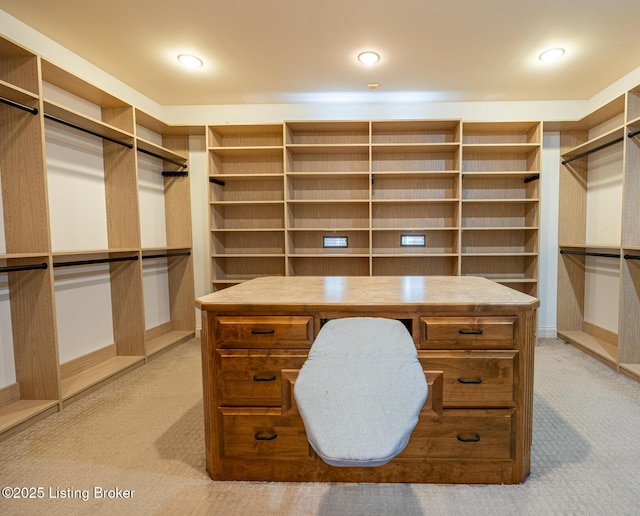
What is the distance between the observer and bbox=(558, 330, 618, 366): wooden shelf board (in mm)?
2851

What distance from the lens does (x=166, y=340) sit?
136 inches

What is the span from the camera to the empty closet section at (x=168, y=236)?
137 inches

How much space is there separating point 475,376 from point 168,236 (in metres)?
3.53

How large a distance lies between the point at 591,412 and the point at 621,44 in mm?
2742

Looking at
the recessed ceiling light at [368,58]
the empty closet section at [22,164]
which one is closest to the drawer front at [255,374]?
the empty closet section at [22,164]

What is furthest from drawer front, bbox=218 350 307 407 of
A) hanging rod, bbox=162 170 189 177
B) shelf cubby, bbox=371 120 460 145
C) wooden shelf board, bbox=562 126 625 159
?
wooden shelf board, bbox=562 126 625 159

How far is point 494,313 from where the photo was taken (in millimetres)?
1394

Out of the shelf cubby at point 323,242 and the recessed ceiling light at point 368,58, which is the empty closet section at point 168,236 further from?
the recessed ceiling light at point 368,58

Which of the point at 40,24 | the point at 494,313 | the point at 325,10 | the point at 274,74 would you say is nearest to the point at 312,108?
the point at 274,74

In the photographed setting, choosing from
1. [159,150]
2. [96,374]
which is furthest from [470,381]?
[159,150]

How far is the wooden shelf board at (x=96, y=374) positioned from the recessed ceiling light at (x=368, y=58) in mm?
3326

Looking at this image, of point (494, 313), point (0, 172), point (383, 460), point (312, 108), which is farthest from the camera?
point (312, 108)

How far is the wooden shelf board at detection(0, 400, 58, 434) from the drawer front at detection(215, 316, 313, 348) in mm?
1521

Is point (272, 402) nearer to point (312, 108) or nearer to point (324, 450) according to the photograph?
point (324, 450)
